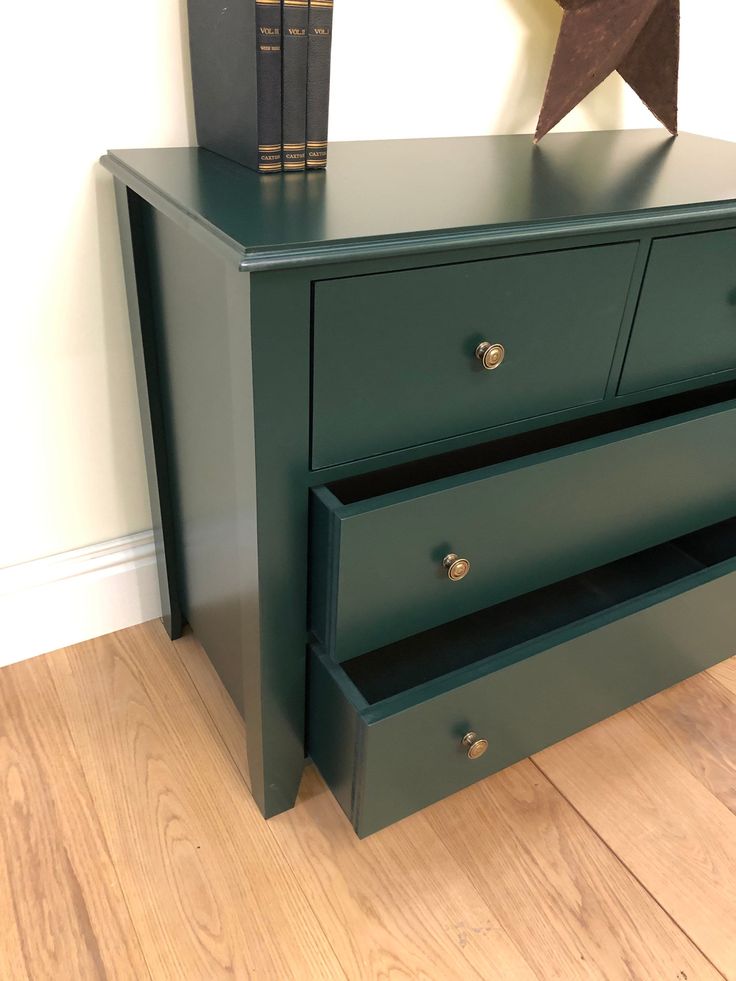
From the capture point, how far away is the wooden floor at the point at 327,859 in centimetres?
84

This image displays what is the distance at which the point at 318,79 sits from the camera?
81 cm

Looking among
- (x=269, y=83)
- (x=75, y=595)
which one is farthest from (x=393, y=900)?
(x=269, y=83)

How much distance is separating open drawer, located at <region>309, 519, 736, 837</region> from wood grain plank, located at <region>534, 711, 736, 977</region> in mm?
83

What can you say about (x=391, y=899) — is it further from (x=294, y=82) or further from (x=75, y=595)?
(x=294, y=82)

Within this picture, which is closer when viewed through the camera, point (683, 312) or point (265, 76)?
point (265, 76)

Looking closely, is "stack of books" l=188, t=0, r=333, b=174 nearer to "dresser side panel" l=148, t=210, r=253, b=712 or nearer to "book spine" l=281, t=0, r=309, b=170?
"book spine" l=281, t=0, r=309, b=170

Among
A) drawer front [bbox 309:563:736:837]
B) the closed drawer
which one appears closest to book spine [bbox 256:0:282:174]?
the closed drawer

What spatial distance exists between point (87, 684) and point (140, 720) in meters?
0.11

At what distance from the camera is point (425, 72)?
3.51 ft

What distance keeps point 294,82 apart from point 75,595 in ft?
2.55

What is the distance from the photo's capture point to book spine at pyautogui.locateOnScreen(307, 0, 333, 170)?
2.56 feet

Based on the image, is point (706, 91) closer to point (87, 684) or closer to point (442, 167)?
point (442, 167)

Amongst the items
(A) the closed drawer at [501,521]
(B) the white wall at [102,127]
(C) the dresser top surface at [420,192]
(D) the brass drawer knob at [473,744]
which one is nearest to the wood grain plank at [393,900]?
(D) the brass drawer knob at [473,744]

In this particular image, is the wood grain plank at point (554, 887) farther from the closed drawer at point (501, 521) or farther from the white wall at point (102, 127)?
the white wall at point (102, 127)
